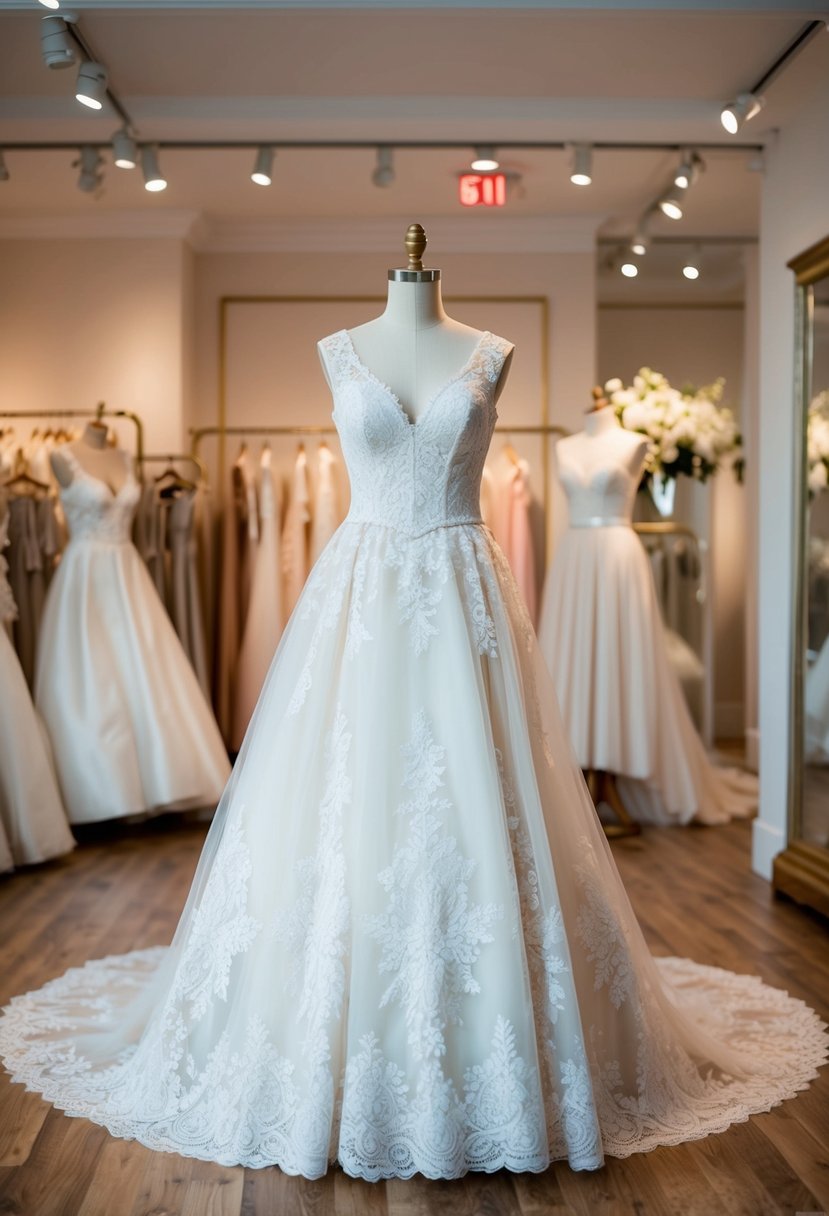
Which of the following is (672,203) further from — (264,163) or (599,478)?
(264,163)

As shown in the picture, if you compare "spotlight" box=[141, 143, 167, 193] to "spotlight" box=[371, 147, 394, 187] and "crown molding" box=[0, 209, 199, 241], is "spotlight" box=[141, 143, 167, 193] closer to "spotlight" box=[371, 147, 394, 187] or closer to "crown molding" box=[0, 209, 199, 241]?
"spotlight" box=[371, 147, 394, 187]

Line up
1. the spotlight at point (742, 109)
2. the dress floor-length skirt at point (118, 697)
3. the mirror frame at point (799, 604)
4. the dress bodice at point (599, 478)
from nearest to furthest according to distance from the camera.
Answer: the spotlight at point (742, 109) → the mirror frame at point (799, 604) → the dress floor-length skirt at point (118, 697) → the dress bodice at point (599, 478)

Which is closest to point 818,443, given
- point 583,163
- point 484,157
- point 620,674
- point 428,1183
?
point 583,163

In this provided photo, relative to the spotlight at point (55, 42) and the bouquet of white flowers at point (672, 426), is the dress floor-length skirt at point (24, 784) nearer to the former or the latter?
the spotlight at point (55, 42)

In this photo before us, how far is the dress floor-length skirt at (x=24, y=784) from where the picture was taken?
4.76 meters

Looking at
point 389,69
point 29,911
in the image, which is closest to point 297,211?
point 389,69

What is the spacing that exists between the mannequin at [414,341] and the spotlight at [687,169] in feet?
8.49

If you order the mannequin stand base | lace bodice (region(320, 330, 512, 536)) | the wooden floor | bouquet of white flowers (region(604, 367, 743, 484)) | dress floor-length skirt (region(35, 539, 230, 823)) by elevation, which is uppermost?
bouquet of white flowers (region(604, 367, 743, 484))

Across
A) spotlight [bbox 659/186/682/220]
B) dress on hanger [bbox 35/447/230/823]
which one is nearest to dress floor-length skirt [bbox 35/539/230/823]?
dress on hanger [bbox 35/447/230/823]

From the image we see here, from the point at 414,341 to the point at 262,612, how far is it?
3.78 meters

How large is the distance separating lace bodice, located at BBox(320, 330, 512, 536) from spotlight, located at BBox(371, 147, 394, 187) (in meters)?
2.56

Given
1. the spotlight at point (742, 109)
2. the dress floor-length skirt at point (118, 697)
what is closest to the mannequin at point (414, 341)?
the spotlight at point (742, 109)

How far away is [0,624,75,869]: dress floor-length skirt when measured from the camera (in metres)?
4.76

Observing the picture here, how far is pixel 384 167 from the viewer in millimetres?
4949
